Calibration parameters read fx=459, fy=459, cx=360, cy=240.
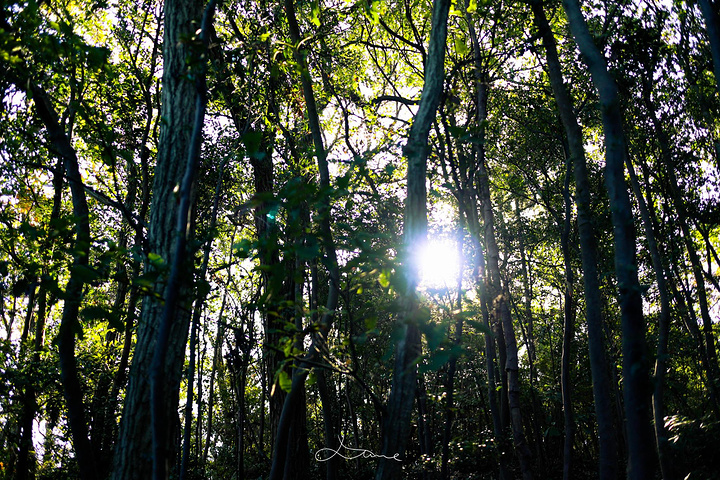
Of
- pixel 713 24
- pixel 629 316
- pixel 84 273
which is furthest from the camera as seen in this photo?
pixel 713 24

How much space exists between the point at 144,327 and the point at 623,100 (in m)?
9.44

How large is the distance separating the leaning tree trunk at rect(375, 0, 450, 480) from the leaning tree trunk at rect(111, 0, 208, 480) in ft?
3.17

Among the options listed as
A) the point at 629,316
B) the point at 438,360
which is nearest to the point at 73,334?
the point at 438,360

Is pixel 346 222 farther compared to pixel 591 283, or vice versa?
pixel 346 222

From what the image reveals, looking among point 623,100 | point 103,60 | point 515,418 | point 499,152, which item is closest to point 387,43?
point 499,152

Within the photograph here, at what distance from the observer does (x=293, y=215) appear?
5.55 feet

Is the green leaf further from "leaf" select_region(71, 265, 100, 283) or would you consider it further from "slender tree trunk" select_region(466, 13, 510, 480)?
"slender tree trunk" select_region(466, 13, 510, 480)

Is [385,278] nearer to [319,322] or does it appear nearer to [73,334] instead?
[319,322]

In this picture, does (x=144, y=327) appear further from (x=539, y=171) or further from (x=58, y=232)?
(x=539, y=171)

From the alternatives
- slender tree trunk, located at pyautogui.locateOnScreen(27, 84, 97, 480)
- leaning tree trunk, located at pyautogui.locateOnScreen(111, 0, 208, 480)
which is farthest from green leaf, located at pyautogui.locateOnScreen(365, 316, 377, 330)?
slender tree trunk, located at pyautogui.locateOnScreen(27, 84, 97, 480)

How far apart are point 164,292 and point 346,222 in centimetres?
477

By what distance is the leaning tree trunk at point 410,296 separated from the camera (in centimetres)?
184

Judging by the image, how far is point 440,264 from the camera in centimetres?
273

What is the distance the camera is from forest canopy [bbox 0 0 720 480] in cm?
197
